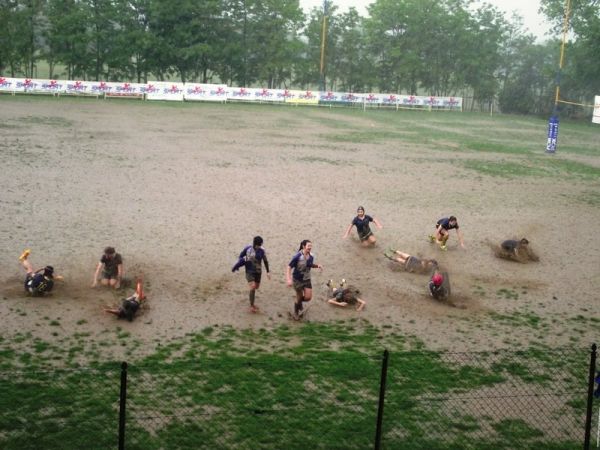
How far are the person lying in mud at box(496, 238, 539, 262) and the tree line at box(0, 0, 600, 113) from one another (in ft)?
179

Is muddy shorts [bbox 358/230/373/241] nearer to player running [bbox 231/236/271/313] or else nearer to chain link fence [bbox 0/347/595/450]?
player running [bbox 231/236/271/313]

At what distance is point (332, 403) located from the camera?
918 cm

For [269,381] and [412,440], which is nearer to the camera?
[412,440]

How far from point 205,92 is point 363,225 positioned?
4556 cm

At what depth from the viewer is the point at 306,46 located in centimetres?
7419

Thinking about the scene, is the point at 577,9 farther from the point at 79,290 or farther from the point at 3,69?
the point at 79,290

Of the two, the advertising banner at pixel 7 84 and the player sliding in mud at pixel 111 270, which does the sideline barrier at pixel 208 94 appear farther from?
the player sliding in mud at pixel 111 270

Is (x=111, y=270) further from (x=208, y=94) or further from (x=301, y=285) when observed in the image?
(x=208, y=94)

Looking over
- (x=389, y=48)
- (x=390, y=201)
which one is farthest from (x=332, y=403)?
(x=389, y=48)

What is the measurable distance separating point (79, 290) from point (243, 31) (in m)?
62.5

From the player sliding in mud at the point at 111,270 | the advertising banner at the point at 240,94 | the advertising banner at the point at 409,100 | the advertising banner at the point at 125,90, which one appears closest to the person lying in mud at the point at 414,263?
the player sliding in mud at the point at 111,270

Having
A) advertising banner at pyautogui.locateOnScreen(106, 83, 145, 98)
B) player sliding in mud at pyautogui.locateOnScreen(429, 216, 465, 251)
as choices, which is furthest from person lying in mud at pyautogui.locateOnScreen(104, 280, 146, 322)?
advertising banner at pyautogui.locateOnScreen(106, 83, 145, 98)

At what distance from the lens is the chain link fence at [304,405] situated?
8.09m

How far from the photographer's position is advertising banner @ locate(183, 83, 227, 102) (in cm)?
5966
